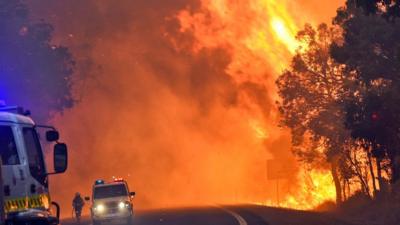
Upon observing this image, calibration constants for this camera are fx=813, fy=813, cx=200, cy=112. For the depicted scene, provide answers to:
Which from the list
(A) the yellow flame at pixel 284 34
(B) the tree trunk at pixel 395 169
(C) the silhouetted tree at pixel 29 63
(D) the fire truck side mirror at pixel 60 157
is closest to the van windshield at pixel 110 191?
(B) the tree trunk at pixel 395 169

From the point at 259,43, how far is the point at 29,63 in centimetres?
2540

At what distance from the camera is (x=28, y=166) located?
45.0 ft

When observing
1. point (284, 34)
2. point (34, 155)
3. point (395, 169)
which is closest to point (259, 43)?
point (284, 34)

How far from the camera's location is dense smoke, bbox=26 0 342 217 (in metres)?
111

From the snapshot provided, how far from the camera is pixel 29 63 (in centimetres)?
5597

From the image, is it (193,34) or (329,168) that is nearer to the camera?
(329,168)

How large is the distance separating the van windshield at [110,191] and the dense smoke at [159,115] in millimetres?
68272

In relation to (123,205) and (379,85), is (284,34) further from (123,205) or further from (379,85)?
(123,205)

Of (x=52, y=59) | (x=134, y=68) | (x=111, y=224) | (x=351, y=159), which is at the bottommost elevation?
(x=111, y=224)

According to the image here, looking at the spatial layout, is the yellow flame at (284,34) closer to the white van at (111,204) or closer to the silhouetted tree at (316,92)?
the silhouetted tree at (316,92)

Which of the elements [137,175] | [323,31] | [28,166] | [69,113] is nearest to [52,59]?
[323,31]

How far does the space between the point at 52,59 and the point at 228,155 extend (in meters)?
64.8

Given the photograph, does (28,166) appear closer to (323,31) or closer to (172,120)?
(323,31)

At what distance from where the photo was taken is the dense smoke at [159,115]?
365 feet
